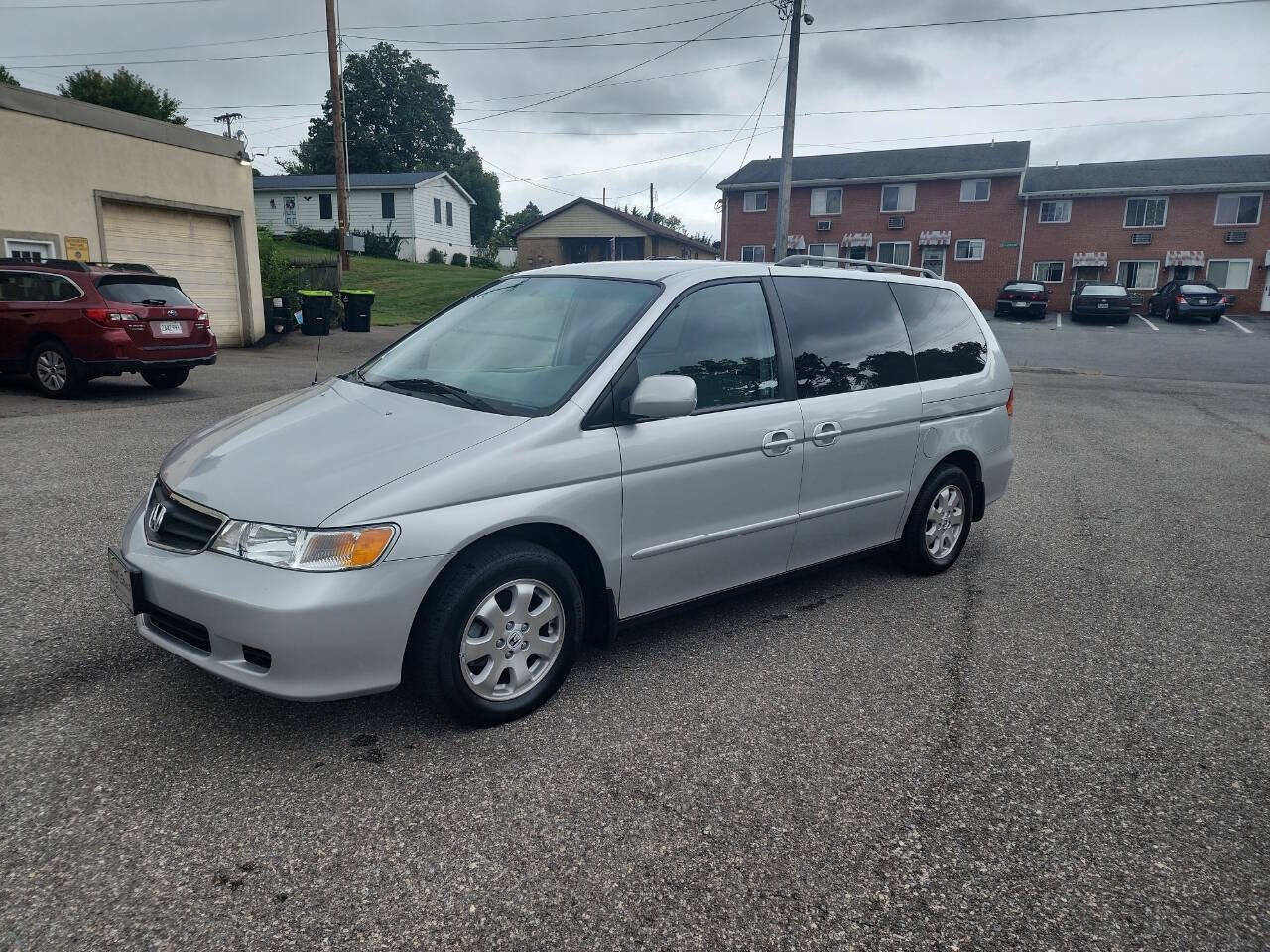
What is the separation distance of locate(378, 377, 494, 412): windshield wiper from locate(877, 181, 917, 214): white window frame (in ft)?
152

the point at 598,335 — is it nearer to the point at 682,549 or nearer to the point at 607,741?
the point at 682,549

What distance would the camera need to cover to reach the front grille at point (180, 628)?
3062mm

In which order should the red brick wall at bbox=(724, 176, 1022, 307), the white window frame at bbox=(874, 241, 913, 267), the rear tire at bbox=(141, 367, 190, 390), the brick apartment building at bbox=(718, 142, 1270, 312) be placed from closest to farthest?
the rear tire at bbox=(141, 367, 190, 390), the brick apartment building at bbox=(718, 142, 1270, 312), the red brick wall at bbox=(724, 176, 1022, 307), the white window frame at bbox=(874, 241, 913, 267)

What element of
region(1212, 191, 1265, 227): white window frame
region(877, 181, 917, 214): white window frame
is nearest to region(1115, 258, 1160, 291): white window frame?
region(1212, 191, 1265, 227): white window frame

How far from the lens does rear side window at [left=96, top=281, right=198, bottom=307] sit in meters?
11.0

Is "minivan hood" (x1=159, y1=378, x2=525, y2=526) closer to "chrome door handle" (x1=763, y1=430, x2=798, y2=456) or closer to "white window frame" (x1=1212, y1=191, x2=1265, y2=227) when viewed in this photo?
"chrome door handle" (x1=763, y1=430, x2=798, y2=456)

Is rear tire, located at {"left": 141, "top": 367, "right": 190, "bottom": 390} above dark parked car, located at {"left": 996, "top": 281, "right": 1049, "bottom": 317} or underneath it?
underneath

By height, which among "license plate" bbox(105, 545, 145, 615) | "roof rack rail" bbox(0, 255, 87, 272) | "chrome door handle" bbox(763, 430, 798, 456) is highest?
"roof rack rail" bbox(0, 255, 87, 272)

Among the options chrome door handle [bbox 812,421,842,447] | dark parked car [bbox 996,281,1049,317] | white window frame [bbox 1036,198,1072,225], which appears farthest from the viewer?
white window frame [bbox 1036,198,1072,225]

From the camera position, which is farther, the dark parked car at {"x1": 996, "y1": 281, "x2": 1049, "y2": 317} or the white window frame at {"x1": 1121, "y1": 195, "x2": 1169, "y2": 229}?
the white window frame at {"x1": 1121, "y1": 195, "x2": 1169, "y2": 229}

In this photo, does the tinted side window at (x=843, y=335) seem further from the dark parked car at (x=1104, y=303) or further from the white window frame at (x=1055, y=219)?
the white window frame at (x=1055, y=219)

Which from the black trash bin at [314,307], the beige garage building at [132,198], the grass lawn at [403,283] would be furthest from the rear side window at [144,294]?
the grass lawn at [403,283]

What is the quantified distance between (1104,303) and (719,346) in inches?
1401

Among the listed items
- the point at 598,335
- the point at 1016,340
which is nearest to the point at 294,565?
the point at 598,335
